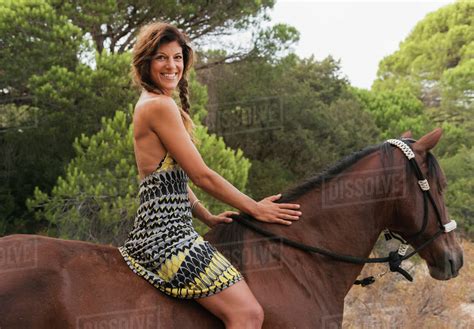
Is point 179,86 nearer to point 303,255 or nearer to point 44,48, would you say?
point 303,255

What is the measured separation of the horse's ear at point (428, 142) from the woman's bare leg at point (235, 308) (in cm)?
122

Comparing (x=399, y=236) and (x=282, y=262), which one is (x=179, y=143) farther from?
(x=399, y=236)

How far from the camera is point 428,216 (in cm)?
310

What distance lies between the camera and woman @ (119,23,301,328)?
2.60 meters

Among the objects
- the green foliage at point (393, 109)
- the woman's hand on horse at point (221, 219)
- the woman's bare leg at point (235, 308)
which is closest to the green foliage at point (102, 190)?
the woman's hand on horse at point (221, 219)

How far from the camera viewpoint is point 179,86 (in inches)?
123

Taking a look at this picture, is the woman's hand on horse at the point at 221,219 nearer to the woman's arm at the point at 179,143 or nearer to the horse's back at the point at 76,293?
the woman's arm at the point at 179,143

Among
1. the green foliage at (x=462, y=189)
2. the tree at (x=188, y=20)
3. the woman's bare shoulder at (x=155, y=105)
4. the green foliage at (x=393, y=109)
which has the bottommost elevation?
the green foliage at (x=462, y=189)

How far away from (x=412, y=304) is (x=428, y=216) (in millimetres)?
4639

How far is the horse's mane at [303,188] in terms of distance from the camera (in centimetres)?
289

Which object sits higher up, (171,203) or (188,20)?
(188,20)

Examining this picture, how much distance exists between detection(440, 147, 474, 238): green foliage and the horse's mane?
13787 millimetres

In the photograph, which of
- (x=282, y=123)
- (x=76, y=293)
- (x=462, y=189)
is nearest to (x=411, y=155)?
(x=76, y=293)

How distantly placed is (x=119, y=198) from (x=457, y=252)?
30.3ft
